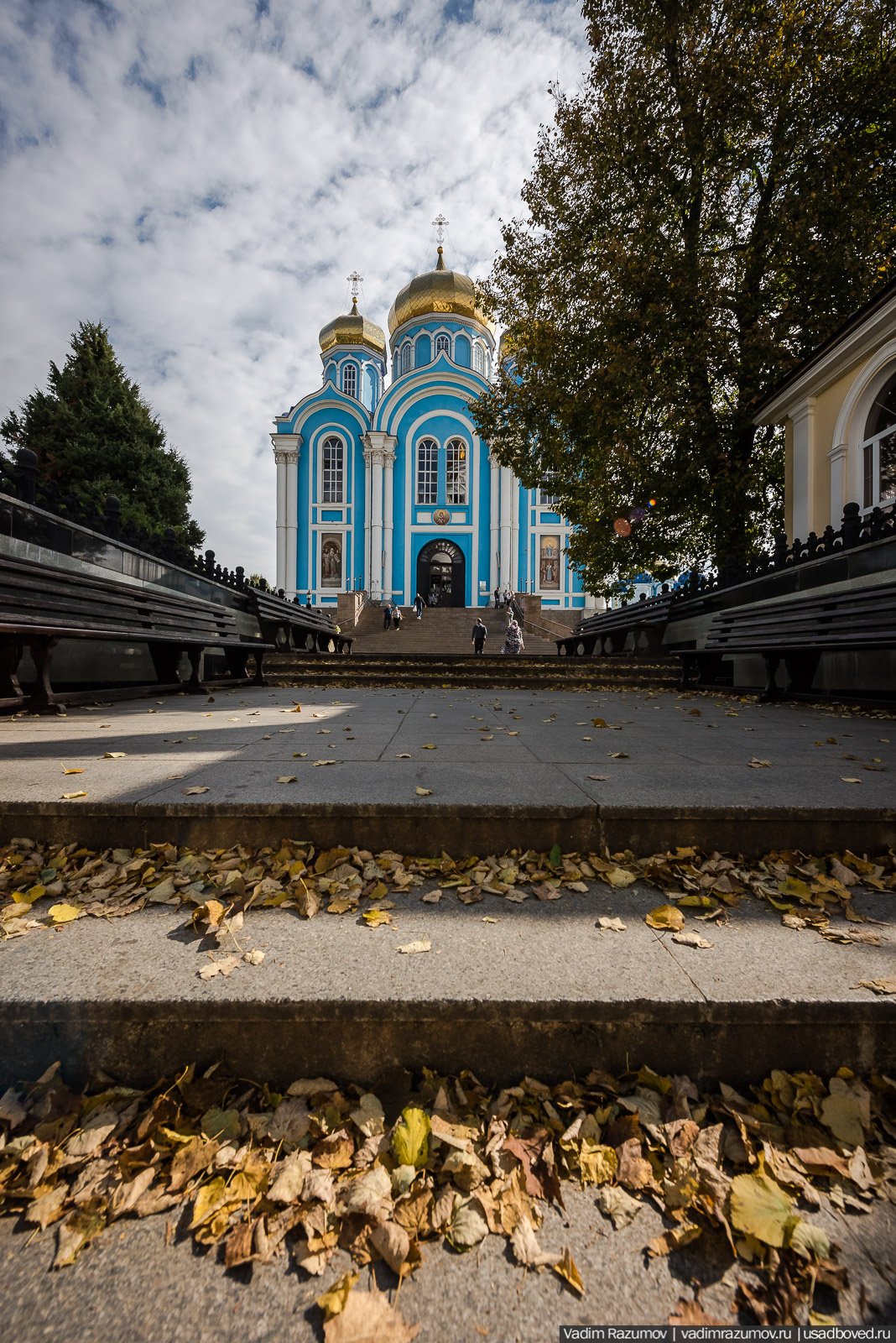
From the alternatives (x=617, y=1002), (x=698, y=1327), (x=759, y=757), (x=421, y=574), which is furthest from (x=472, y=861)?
(x=421, y=574)

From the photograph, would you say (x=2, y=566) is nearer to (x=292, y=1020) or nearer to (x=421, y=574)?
(x=292, y=1020)

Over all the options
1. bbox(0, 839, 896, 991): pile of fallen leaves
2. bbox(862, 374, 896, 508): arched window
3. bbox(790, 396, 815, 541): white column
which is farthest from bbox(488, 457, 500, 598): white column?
bbox(0, 839, 896, 991): pile of fallen leaves

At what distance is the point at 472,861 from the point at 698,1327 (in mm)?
1382

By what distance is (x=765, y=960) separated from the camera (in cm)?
168

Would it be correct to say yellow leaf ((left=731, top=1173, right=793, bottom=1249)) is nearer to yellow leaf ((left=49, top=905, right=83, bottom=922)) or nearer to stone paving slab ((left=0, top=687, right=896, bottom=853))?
stone paving slab ((left=0, top=687, right=896, bottom=853))

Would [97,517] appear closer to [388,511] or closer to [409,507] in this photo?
[388,511]

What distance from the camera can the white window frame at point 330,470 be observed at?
3397 cm

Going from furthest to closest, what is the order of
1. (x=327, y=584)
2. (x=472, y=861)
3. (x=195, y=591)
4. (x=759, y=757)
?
1. (x=327, y=584)
2. (x=195, y=591)
3. (x=759, y=757)
4. (x=472, y=861)

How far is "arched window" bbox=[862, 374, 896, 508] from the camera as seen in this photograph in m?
8.50

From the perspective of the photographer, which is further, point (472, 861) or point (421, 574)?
point (421, 574)

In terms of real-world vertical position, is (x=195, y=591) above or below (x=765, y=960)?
above

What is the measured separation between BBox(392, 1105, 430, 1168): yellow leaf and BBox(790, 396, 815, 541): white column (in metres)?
11.0

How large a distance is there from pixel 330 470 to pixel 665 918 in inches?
1393

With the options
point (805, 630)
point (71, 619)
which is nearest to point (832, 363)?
A: point (805, 630)
